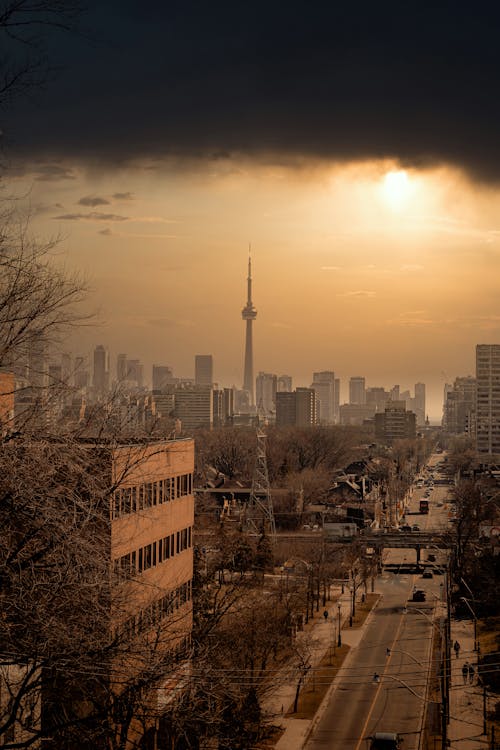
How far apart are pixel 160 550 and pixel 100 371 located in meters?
8.12

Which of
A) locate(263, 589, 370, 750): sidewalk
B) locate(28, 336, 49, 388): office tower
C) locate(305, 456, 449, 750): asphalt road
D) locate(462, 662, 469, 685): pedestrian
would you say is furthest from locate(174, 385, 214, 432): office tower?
locate(28, 336, 49, 388): office tower

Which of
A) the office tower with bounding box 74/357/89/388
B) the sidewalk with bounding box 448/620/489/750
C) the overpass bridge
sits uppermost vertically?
the office tower with bounding box 74/357/89/388

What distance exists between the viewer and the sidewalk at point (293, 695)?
22.5 m

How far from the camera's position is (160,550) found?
1888 cm

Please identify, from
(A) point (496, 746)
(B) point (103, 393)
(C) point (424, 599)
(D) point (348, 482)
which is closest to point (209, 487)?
(D) point (348, 482)

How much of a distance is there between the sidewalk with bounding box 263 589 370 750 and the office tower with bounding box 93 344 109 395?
1268 centimetres

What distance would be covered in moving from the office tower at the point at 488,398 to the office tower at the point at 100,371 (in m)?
129

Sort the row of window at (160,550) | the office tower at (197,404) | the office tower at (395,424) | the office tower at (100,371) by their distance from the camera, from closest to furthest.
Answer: the office tower at (100,371), the row of window at (160,550), the office tower at (197,404), the office tower at (395,424)

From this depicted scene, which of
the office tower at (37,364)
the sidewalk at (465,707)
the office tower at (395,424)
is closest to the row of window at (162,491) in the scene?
the sidewalk at (465,707)

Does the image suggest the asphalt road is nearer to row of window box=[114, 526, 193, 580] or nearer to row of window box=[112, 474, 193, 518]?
row of window box=[114, 526, 193, 580]

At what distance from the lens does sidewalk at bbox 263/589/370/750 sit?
22.5 metres

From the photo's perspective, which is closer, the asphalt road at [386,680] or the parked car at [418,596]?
the asphalt road at [386,680]

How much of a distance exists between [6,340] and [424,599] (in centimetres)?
3877

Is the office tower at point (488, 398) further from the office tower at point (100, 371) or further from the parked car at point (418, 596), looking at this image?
the office tower at point (100, 371)
